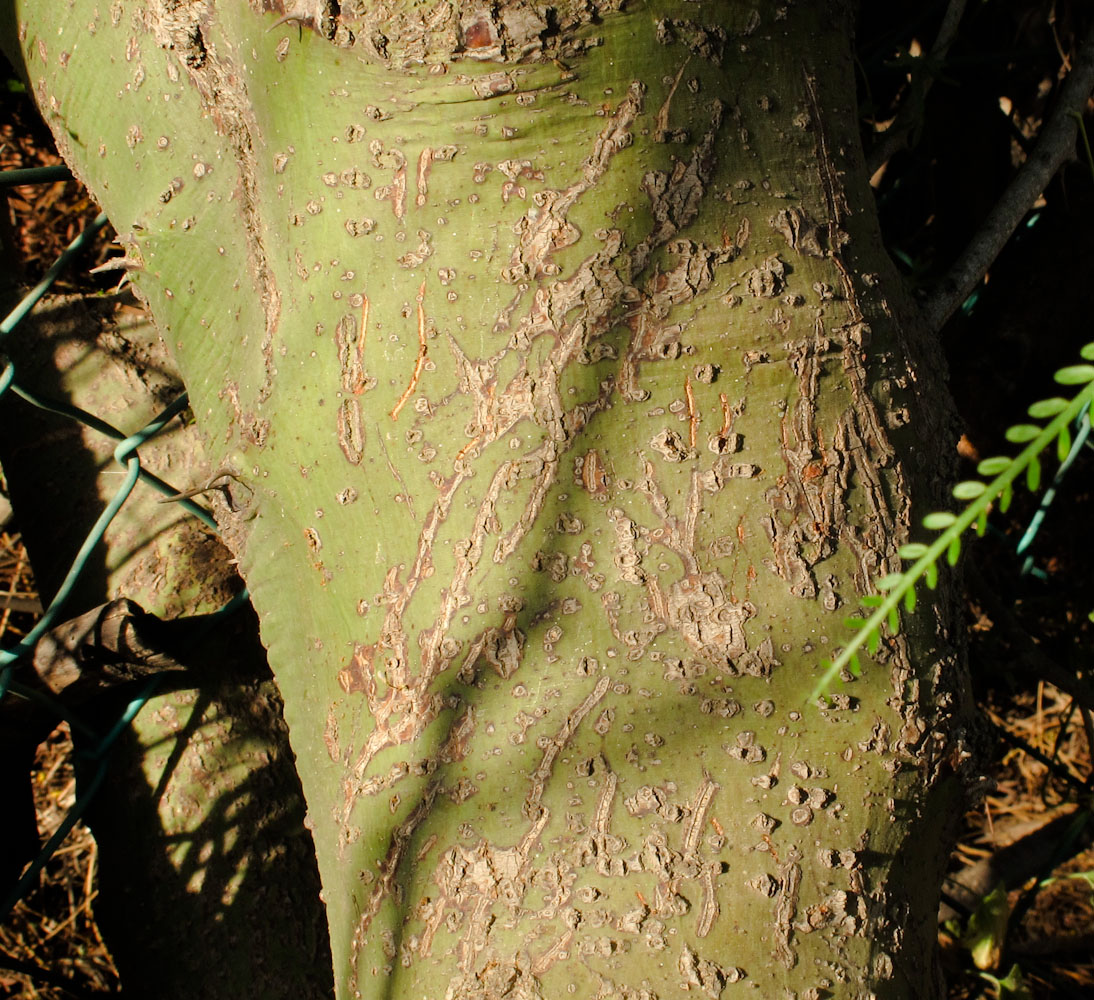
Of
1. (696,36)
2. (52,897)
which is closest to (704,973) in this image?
(696,36)

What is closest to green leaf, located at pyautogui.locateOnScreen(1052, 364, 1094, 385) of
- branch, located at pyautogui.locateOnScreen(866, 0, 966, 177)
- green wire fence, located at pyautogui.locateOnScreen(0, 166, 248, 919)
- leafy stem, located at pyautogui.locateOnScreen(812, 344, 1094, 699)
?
leafy stem, located at pyautogui.locateOnScreen(812, 344, 1094, 699)

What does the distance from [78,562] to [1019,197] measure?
1.10m

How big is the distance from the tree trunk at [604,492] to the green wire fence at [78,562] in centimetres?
45

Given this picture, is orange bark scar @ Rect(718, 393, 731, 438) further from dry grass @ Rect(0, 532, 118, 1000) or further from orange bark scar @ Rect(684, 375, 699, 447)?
dry grass @ Rect(0, 532, 118, 1000)

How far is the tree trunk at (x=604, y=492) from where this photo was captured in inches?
23.6

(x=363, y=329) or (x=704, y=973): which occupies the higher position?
(x=363, y=329)

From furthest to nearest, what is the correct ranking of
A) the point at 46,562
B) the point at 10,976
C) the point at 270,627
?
the point at 10,976
the point at 46,562
the point at 270,627

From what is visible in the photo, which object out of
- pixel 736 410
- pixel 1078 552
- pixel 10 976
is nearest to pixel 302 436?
pixel 736 410

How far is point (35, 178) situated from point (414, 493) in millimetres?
703

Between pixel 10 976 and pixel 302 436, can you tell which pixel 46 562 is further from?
pixel 10 976

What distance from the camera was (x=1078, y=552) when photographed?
179 centimetres

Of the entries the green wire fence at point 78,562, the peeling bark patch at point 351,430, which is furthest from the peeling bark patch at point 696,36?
the green wire fence at point 78,562

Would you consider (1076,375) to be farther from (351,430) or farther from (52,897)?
(52,897)

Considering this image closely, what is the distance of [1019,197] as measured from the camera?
0.95m
